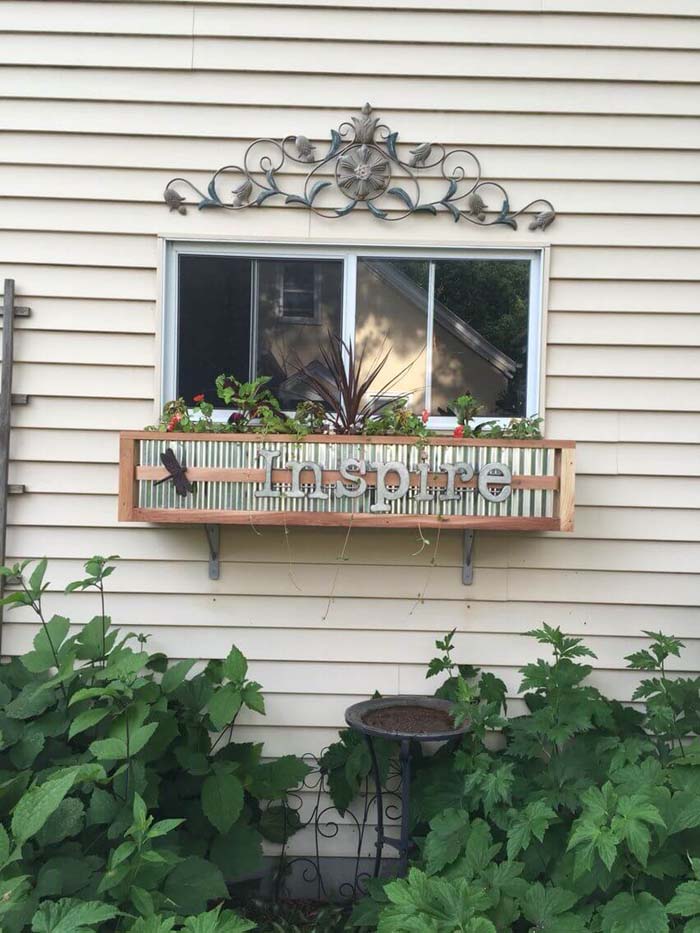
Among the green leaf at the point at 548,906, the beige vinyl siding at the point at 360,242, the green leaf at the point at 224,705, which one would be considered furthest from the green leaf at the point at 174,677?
the green leaf at the point at 548,906

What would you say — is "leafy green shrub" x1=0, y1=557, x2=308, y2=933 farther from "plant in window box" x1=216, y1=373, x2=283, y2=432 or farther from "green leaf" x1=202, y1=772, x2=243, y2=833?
"plant in window box" x1=216, y1=373, x2=283, y2=432

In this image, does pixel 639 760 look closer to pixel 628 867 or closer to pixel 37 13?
pixel 628 867

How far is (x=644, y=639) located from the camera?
3217 millimetres

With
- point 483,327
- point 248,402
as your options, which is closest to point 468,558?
point 483,327

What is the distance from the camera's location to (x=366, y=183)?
316 centimetres

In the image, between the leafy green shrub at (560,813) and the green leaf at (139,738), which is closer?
the leafy green shrub at (560,813)

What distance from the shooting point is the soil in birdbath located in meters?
2.78

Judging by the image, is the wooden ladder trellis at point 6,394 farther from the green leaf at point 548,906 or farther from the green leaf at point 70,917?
the green leaf at point 548,906

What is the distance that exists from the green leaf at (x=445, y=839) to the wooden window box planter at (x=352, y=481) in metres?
0.95

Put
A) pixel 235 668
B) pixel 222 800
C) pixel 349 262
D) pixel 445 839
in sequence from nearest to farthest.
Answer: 1. pixel 445 839
2. pixel 222 800
3. pixel 235 668
4. pixel 349 262

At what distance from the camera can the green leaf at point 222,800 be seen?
272cm

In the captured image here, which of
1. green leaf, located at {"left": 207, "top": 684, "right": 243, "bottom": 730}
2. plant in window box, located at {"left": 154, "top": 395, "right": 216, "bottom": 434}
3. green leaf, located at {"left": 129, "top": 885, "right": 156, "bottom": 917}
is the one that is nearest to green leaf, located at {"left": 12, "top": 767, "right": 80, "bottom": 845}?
green leaf, located at {"left": 129, "top": 885, "right": 156, "bottom": 917}

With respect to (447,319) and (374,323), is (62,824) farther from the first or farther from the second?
(447,319)

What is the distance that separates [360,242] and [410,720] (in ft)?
5.85
